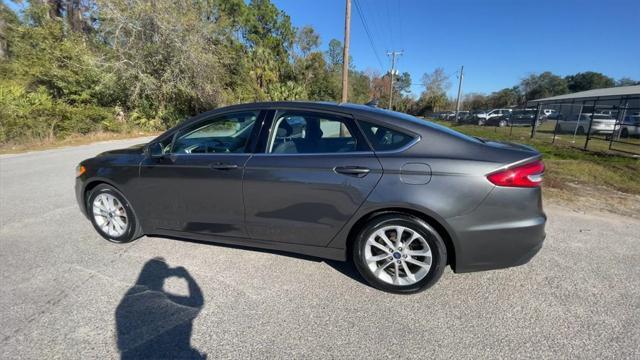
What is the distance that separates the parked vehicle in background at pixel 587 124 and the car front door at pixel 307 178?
57.0ft

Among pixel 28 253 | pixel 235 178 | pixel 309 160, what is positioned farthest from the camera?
pixel 28 253

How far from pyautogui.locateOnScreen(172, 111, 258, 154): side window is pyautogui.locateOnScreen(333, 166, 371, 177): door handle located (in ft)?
3.21

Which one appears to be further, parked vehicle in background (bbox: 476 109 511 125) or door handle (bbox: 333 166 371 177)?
parked vehicle in background (bbox: 476 109 511 125)

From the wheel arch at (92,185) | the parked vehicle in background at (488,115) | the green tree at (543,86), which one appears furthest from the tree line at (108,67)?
the green tree at (543,86)

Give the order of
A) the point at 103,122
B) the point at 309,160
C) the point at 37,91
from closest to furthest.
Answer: the point at 309,160 → the point at 37,91 → the point at 103,122

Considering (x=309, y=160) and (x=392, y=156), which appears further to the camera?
(x=309, y=160)

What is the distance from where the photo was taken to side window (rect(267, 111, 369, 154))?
2.59 meters

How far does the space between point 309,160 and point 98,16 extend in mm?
19034

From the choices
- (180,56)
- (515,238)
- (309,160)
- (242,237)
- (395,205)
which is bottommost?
(242,237)

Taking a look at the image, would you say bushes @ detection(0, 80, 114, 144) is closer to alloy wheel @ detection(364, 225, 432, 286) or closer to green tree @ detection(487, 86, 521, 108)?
alloy wheel @ detection(364, 225, 432, 286)

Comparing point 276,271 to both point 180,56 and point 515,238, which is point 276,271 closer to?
point 515,238

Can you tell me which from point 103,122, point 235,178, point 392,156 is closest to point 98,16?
point 103,122

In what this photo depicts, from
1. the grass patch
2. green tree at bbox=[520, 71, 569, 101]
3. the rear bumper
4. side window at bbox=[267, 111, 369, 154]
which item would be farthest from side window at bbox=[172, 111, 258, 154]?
green tree at bbox=[520, 71, 569, 101]

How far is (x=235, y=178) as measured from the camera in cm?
274
